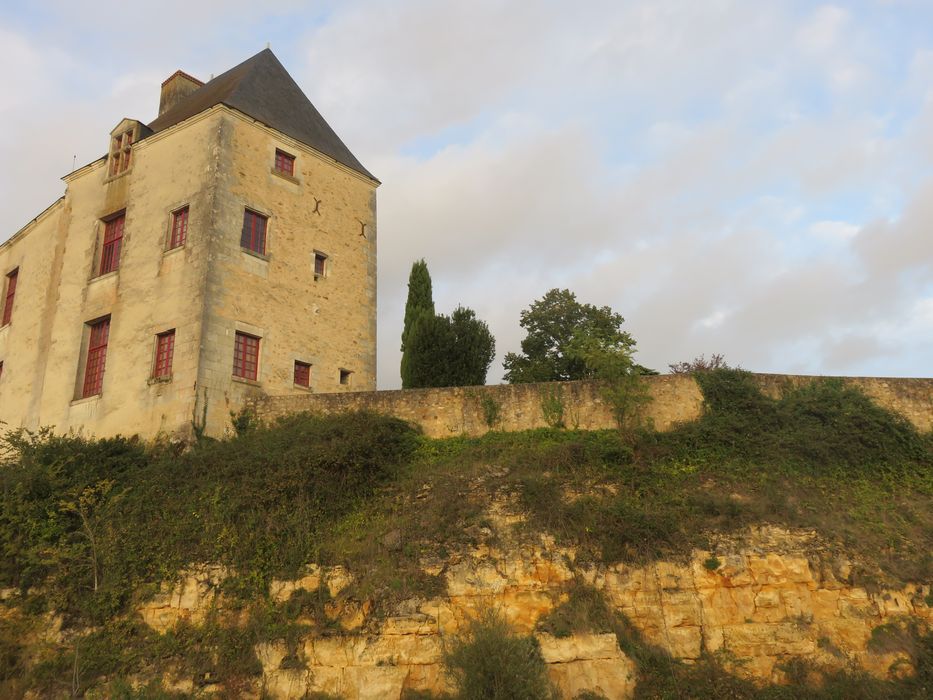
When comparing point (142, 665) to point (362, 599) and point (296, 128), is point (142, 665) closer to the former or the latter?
point (362, 599)

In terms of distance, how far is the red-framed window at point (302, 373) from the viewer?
55.7 feet

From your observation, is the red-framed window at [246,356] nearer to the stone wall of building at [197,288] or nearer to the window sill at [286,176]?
the stone wall of building at [197,288]

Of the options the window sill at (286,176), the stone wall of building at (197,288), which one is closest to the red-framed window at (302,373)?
the stone wall of building at (197,288)

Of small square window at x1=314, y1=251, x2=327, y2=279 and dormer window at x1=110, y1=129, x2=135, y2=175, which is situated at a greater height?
dormer window at x1=110, y1=129, x2=135, y2=175

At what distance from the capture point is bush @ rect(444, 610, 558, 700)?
31.2 ft

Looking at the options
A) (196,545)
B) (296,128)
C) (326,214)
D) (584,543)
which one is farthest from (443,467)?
(296,128)

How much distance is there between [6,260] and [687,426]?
1993cm

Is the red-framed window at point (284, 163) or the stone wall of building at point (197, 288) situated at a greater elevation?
the red-framed window at point (284, 163)

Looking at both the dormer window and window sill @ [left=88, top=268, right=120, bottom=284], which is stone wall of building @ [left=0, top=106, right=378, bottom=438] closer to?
window sill @ [left=88, top=268, right=120, bottom=284]

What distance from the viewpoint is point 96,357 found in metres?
17.4

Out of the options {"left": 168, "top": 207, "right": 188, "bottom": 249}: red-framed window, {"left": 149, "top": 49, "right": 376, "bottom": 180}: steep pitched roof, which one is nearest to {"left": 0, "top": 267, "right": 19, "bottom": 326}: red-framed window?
{"left": 149, "top": 49, "right": 376, "bottom": 180}: steep pitched roof

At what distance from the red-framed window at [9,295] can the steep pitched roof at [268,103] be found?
20.3 feet

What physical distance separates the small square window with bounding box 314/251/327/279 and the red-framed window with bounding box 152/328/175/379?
12.1 feet

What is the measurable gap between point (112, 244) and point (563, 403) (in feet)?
37.9
